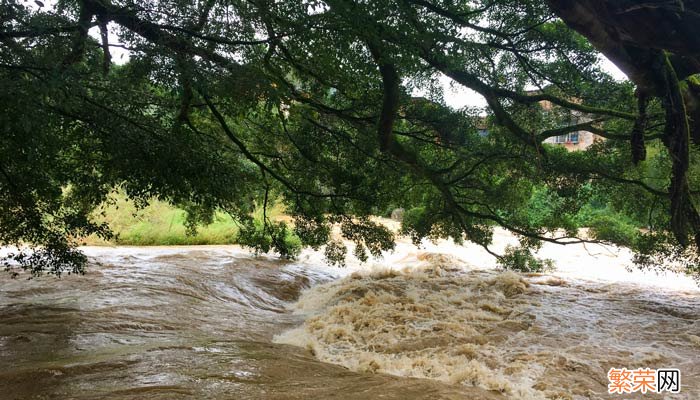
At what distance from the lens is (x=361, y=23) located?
402 centimetres

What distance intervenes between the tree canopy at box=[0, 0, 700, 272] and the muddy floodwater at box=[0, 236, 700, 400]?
1.01 meters

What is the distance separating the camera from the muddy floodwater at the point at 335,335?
3.96m

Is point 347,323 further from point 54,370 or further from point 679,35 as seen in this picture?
point 679,35

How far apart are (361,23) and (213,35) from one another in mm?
1999

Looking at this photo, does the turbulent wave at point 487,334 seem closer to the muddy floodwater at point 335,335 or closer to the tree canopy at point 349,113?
the muddy floodwater at point 335,335

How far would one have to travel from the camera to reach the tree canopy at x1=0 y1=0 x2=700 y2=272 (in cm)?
424

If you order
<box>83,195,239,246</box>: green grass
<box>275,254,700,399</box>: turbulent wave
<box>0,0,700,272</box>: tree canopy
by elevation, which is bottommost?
<box>275,254,700,399</box>: turbulent wave

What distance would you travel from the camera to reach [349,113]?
7.54m

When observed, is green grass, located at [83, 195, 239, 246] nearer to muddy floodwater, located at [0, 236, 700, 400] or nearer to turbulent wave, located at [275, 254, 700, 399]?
muddy floodwater, located at [0, 236, 700, 400]

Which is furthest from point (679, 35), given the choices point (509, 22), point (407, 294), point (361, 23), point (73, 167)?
point (73, 167)

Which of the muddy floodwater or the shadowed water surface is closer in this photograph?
the shadowed water surface

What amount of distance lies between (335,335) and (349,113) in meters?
3.59

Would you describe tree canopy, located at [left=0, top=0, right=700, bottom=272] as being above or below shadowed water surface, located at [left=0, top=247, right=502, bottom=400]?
above

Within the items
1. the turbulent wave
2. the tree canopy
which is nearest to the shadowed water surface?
the turbulent wave
